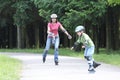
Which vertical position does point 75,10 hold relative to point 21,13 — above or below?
below

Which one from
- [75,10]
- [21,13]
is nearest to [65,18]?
[75,10]

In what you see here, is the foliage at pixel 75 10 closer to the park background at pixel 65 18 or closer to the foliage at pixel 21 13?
the park background at pixel 65 18

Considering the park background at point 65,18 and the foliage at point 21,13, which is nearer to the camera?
the park background at point 65,18

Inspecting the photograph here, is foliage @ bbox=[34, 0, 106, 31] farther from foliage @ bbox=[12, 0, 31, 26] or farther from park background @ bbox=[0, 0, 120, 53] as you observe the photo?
foliage @ bbox=[12, 0, 31, 26]

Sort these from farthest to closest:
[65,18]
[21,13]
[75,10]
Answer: [21,13]
[65,18]
[75,10]

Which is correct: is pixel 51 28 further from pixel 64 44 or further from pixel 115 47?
pixel 64 44

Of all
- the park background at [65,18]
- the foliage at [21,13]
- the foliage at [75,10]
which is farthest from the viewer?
the foliage at [21,13]

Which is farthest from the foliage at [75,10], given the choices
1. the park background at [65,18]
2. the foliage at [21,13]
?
the foliage at [21,13]

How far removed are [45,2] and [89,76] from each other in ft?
76.6

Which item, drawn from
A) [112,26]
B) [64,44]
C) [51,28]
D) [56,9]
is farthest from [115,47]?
[51,28]

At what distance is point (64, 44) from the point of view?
6072 centimetres

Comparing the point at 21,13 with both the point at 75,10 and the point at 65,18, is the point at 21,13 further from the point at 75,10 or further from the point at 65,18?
the point at 75,10

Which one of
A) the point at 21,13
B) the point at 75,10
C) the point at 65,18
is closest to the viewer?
the point at 75,10

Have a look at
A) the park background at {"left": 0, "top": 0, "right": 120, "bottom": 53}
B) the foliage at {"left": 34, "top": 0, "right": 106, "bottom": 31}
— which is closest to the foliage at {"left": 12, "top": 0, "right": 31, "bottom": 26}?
the park background at {"left": 0, "top": 0, "right": 120, "bottom": 53}
